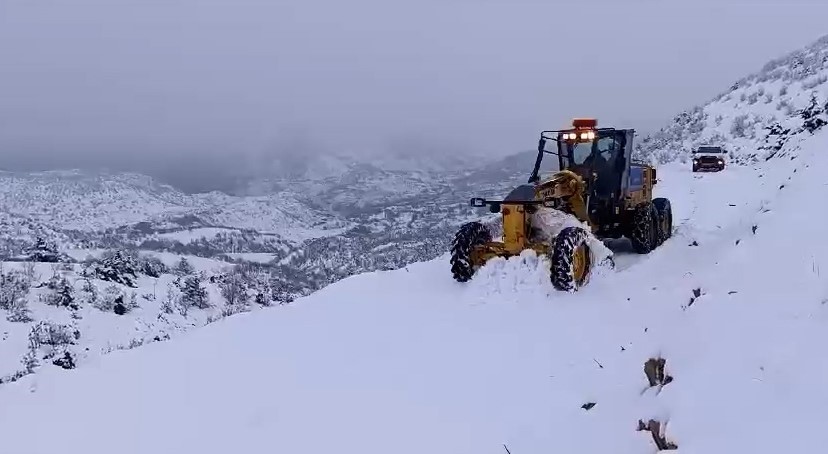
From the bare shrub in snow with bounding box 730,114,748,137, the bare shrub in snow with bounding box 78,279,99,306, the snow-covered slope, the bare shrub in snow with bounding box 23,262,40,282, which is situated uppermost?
the bare shrub in snow with bounding box 730,114,748,137

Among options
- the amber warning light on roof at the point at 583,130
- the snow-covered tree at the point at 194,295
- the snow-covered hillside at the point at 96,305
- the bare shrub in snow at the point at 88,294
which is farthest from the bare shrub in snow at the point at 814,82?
the bare shrub in snow at the point at 88,294

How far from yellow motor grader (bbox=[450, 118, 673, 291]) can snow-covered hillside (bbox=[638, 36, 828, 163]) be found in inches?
594

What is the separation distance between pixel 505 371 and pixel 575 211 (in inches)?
226

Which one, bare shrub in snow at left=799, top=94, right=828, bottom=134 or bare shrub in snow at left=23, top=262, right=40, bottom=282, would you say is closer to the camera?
bare shrub in snow at left=799, top=94, right=828, bottom=134

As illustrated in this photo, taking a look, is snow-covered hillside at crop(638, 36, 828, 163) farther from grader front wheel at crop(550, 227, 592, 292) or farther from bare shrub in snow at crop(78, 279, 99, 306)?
bare shrub in snow at crop(78, 279, 99, 306)

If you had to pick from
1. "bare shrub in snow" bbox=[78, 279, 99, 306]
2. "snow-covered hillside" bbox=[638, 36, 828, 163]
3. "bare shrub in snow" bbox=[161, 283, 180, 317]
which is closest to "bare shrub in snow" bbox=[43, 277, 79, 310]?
"bare shrub in snow" bbox=[78, 279, 99, 306]

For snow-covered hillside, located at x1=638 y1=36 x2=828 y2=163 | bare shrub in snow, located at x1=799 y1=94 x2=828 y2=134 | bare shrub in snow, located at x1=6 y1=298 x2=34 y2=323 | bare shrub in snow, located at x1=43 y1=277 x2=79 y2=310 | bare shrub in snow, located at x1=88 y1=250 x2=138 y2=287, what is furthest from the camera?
bare shrub in snow, located at x1=88 y1=250 x2=138 y2=287

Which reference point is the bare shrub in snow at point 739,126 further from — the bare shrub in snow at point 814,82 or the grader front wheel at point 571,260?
the grader front wheel at point 571,260

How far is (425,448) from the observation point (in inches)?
207

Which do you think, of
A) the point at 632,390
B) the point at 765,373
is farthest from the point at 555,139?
the point at 765,373

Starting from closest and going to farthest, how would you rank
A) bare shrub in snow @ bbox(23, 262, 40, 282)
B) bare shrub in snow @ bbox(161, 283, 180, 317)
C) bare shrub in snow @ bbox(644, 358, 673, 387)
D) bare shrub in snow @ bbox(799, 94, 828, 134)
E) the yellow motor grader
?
bare shrub in snow @ bbox(644, 358, 673, 387)
the yellow motor grader
bare shrub in snow @ bbox(799, 94, 828, 134)
bare shrub in snow @ bbox(161, 283, 180, 317)
bare shrub in snow @ bbox(23, 262, 40, 282)

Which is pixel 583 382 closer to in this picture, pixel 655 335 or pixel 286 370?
pixel 655 335

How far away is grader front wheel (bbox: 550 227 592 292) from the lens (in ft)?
30.0

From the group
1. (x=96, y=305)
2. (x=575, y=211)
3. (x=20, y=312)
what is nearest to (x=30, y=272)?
(x=96, y=305)
